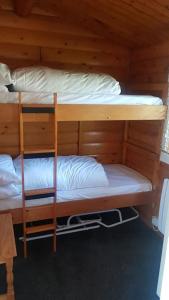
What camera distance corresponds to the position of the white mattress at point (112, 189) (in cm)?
238

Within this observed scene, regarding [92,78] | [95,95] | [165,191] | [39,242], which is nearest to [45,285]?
[39,242]

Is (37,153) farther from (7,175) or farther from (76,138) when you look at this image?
(76,138)

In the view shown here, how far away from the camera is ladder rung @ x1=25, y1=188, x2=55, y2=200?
2.32 meters

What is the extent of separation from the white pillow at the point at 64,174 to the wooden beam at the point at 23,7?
1.56 m

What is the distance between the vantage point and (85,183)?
2627 mm

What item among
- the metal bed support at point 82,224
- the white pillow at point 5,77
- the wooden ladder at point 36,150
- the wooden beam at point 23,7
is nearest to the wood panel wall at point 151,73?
the metal bed support at point 82,224

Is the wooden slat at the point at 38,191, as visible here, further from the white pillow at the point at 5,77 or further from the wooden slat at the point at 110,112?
the white pillow at the point at 5,77

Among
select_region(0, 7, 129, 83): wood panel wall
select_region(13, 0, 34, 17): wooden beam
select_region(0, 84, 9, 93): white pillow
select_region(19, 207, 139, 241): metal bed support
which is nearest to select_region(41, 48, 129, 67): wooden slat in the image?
select_region(0, 7, 129, 83): wood panel wall

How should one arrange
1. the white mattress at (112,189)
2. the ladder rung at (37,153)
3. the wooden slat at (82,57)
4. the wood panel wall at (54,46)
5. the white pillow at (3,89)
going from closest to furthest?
the white pillow at (3,89)
the ladder rung at (37,153)
the white mattress at (112,189)
the wood panel wall at (54,46)
the wooden slat at (82,57)

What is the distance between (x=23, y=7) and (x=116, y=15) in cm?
94

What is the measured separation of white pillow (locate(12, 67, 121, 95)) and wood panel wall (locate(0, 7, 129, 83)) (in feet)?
2.61

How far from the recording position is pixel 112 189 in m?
2.74

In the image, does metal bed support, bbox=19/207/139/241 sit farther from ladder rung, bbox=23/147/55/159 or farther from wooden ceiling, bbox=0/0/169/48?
wooden ceiling, bbox=0/0/169/48

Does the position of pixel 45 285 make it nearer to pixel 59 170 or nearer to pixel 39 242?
pixel 39 242
